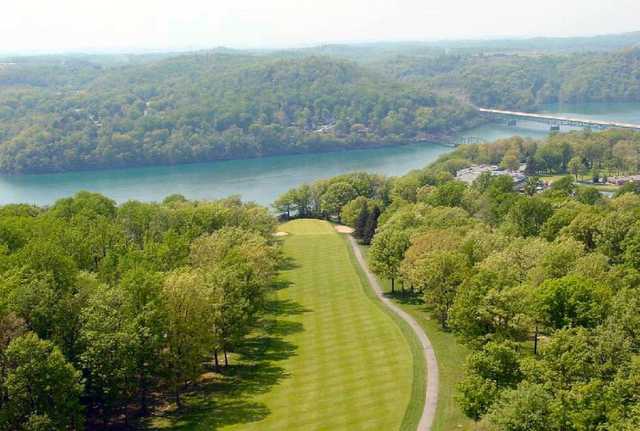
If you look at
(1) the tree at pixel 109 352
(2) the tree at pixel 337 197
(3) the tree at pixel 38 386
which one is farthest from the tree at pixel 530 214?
(3) the tree at pixel 38 386

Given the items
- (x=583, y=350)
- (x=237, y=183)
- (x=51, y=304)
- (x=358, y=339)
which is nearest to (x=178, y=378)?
(x=51, y=304)

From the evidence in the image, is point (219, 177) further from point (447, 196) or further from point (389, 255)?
point (389, 255)

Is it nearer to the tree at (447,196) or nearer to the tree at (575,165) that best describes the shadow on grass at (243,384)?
the tree at (447,196)

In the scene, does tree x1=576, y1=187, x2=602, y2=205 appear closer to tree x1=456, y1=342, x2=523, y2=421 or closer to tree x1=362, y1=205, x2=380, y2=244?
tree x1=362, y1=205, x2=380, y2=244

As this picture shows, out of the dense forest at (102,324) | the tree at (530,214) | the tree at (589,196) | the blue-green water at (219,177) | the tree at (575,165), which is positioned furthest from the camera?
the blue-green water at (219,177)

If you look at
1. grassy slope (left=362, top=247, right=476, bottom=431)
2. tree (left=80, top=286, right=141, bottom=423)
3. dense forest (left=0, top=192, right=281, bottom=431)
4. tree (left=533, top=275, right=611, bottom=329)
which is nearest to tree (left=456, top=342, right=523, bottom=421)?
grassy slope (left=362, top=247, right=476, bottom=431)

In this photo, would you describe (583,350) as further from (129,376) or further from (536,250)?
(129,376)

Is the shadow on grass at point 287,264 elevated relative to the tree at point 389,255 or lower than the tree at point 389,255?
lower
